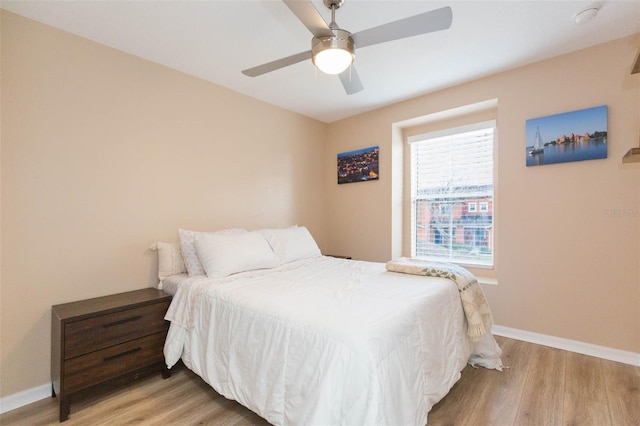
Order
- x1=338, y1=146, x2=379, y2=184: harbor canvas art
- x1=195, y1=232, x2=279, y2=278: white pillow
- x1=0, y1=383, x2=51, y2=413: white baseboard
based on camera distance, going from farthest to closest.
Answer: x1=338, y1=146, x2=379, y2=184: harbor canvas art, x1=195, y1=232, x2=279, y2=278: white pillow, x1=0, y1=383, x2=51, y2=413: white baseboard

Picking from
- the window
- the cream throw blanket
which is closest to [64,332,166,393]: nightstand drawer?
the cream throw blanket

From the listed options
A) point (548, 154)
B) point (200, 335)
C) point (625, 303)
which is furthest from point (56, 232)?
point (625, 303)

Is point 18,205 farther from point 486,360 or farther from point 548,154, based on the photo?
point 548,154

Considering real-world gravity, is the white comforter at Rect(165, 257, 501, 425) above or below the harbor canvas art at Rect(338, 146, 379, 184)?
below

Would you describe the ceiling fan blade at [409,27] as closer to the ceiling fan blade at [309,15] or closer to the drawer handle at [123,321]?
the ceiling fan blade at [309,15]

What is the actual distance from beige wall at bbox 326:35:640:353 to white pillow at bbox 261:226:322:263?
1869 millimetres

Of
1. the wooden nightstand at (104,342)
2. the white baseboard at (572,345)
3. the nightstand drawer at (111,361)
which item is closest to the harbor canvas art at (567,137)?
the white baseboard at (572,345)

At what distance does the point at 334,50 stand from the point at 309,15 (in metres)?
0.22

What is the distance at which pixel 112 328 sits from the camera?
1868 mm

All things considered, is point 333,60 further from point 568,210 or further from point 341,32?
point 568,210

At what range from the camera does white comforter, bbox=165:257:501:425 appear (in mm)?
1166

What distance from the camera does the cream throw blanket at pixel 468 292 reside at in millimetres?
1863

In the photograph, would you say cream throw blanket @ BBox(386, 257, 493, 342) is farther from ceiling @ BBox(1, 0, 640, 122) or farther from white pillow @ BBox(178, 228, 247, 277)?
ceiling @ BBox(1, 0, 640, 122)

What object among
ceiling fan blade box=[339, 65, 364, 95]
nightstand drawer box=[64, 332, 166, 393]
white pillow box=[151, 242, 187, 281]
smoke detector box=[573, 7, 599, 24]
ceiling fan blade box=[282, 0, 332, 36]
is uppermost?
smoke detector box=[573, 7, 599, 24]
